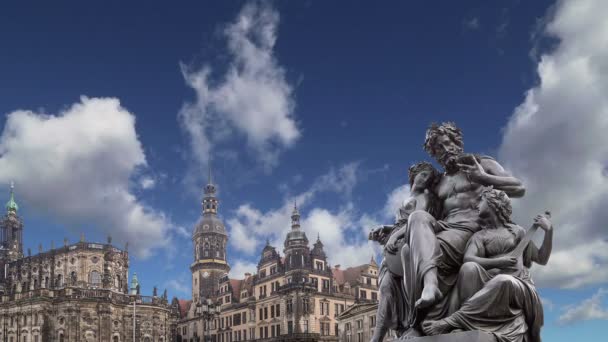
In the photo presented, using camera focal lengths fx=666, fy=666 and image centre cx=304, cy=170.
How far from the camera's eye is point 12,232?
302 feet

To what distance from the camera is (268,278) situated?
242 ft

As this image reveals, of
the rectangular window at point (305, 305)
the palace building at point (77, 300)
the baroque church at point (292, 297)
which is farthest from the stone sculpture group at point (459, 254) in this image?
the palace building at point (77, 300)

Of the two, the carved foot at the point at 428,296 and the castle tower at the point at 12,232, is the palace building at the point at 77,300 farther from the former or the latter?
the carved foot at the point at 428,296

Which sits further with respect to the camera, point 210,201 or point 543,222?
point 210,201

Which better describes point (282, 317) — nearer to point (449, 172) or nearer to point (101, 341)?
point (101, 341)

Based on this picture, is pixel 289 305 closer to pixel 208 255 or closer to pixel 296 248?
pixel 296 248

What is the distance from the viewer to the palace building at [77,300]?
70.8 metres

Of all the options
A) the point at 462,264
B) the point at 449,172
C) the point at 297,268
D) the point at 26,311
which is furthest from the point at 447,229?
the point at 26,311

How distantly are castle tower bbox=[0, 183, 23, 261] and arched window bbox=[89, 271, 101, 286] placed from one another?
18.8 metres

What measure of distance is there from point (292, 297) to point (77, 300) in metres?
23.2

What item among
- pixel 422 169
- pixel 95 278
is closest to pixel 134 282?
pixel 95 278

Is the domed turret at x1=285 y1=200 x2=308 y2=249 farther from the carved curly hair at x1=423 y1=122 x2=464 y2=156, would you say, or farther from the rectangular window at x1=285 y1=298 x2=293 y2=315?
the carved curly hair at x1=423 y1=122 x2=464 y2=156

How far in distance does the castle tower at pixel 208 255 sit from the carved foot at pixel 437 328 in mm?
86374

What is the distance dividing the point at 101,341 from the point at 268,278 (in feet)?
62.5
